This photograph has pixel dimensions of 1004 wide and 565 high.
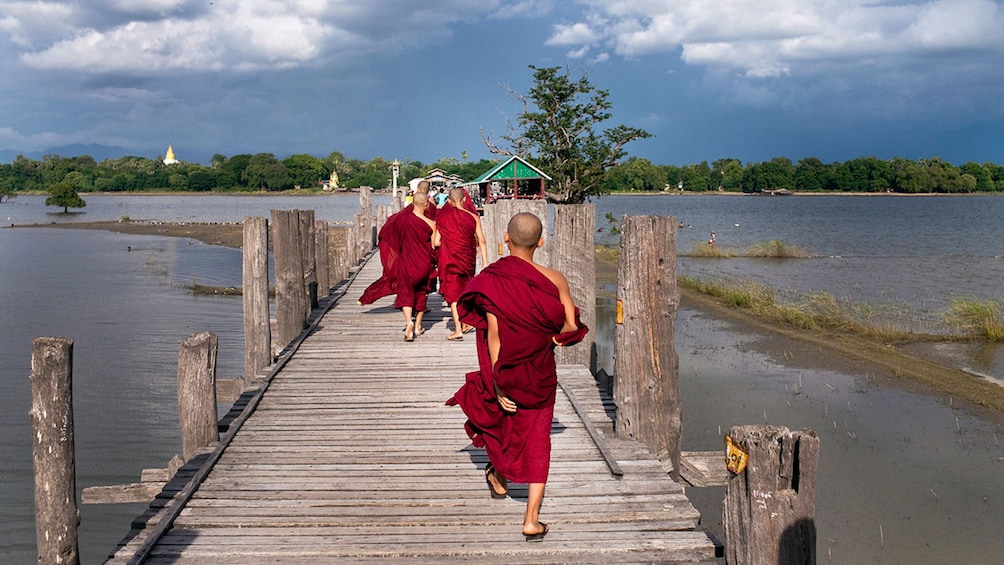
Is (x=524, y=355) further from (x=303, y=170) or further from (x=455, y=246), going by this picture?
(x=303, y=170)

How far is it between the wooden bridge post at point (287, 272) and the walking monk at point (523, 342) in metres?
4.38

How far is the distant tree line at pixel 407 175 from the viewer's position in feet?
426

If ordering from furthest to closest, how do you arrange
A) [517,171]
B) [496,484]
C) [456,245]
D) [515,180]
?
[517,171] < [515,180] < [456,245] < [496,484]

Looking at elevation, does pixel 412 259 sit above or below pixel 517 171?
below

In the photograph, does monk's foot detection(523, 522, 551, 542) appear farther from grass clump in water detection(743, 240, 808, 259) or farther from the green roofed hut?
grass clump in water detection(743, 240, 808, 259)

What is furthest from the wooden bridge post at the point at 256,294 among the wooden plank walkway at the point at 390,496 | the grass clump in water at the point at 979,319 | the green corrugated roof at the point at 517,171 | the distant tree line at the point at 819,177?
the distant tree line at the point at 819,177

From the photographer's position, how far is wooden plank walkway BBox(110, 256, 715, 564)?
151 inches

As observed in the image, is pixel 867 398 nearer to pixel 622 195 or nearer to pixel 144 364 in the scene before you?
pixel 144 364

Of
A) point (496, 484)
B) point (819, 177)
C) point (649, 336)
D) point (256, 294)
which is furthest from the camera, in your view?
point (819, 177)

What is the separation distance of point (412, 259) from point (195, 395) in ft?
12.5

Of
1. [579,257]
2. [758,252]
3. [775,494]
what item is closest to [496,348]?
[775,494]

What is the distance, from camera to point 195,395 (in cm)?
528

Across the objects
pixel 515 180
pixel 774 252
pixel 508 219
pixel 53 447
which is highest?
pixel 515 180

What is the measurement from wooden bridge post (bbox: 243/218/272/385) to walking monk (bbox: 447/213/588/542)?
3.66 metres
